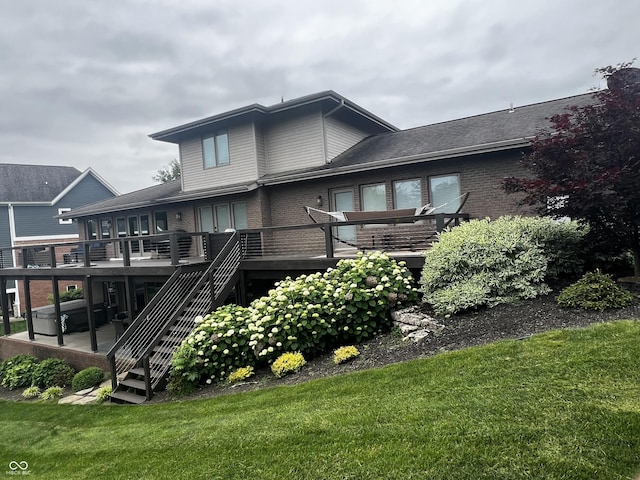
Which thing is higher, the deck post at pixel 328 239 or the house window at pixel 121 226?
the house window at pixel 121 226

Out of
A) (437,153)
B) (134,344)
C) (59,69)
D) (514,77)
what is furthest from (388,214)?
(514,77)

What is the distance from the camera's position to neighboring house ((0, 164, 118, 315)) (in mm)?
27719

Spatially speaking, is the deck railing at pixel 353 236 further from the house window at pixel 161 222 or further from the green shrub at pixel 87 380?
the house window at pixel 161 222

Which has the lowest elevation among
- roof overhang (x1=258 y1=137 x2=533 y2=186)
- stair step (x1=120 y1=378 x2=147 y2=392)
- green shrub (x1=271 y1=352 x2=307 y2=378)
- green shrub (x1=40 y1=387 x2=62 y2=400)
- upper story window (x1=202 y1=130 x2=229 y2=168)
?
green shrub (x1=40 y1=387 x2=62 y2=400)

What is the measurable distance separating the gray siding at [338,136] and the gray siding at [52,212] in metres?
26.7

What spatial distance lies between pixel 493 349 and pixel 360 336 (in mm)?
2531

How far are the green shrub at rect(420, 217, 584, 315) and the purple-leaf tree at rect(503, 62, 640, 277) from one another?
0.53 metres

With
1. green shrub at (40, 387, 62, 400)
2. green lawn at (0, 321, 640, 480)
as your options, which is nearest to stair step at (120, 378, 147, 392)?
green lawn at (0, 321, 640, 480)

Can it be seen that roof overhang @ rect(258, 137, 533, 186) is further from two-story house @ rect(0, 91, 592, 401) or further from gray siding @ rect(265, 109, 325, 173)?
gray siding @ rect(265, 109, 325, 173)

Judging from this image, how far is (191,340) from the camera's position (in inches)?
289

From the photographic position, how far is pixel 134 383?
7801 millimetres

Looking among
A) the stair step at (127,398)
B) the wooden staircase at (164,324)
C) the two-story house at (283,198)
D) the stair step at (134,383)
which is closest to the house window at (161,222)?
the two-story house at (283,198)

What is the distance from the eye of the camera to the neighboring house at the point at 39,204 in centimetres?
2772

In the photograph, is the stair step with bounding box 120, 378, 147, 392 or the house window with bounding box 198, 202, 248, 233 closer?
the stair step with bounding box 120, 378, 147, 392
